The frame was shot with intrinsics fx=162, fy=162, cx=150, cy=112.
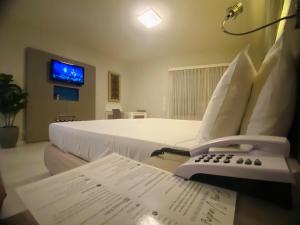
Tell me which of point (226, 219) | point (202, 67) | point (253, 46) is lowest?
point (226, 219)

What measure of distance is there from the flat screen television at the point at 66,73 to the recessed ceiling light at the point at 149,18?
81.6 inches

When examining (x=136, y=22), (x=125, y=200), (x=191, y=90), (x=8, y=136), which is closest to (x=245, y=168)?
(x=125, y=200)

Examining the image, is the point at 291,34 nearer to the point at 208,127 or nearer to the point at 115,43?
the point at 208,127

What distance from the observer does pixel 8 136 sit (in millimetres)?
2918

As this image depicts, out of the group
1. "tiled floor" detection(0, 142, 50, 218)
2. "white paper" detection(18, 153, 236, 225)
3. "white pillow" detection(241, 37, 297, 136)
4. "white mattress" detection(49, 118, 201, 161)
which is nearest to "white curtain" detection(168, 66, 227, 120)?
"white mattress" detection(49, 118, 201, 161)

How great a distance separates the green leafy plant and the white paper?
3318 mm

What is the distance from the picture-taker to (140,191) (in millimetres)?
379

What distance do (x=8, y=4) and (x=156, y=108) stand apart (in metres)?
Answer: 4.11

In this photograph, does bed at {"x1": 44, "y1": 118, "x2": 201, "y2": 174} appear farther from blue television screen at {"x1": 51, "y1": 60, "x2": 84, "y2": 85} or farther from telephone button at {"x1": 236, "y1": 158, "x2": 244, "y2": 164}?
blue television screen at {"x1": 51, "y1": 60, "x2": 84, "y2": 85}

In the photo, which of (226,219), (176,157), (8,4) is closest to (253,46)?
(176,157)

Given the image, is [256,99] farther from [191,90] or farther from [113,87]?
[113,87]

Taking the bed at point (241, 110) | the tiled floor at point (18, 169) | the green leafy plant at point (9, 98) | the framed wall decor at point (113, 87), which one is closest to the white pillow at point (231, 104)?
the bed at point (241, 110)

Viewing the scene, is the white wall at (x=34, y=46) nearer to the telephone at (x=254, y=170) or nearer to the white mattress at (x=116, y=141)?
the white mattress at (x=116, y=141)

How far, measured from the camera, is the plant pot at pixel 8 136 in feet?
9.46
